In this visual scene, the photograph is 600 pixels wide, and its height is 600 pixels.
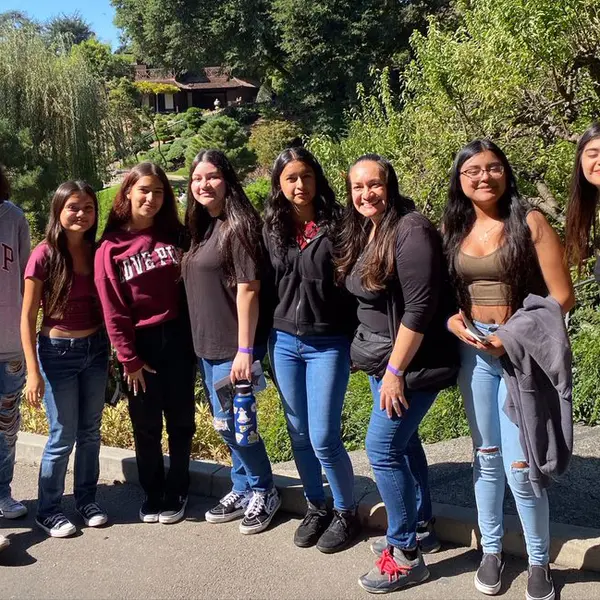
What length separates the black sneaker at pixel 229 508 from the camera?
12.5ft

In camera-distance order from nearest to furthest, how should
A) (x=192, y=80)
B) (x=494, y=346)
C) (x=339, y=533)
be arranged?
(x=494, y=346), (x=339, y=533), (x=192, y=80)

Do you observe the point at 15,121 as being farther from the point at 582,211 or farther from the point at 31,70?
the point at 582,211

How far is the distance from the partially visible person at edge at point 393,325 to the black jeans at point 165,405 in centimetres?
103

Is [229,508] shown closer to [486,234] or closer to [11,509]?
[11,509]

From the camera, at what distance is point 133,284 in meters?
3.54

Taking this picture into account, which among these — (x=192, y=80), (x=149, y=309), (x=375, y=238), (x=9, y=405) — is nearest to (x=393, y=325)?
(x=375, y=238)

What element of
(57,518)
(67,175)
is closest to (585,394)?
(57,518)

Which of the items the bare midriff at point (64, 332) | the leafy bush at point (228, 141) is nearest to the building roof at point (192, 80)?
the leafy bush at point (228, 141)

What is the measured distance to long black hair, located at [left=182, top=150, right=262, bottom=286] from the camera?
11.1 ft

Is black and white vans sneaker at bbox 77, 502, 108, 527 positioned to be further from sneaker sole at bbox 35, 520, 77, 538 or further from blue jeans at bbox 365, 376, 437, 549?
blue jeans at bbox 365, 376, 437, 549

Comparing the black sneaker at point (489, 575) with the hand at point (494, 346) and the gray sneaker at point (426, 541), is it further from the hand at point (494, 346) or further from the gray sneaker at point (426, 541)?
the hand at point (494, 346)

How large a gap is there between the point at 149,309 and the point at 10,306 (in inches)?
31.3

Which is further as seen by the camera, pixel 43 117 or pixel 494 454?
pixel 43 117

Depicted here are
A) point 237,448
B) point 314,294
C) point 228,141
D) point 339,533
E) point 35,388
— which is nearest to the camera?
point 314,294
